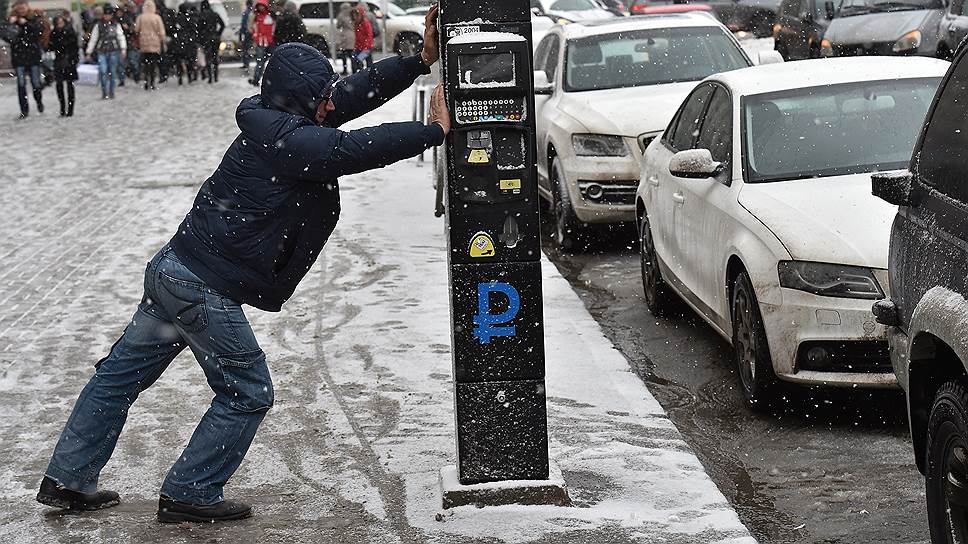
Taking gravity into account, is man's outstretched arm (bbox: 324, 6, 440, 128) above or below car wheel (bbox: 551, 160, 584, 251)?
above

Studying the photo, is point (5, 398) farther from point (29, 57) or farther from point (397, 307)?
point (29, 57)

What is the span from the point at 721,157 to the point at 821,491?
2.45 meters

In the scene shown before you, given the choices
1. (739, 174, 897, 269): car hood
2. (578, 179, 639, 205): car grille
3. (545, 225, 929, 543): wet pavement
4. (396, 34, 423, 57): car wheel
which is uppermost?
(739, 174, 897, 269): car hood

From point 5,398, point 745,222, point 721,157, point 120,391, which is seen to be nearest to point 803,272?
point 745,222

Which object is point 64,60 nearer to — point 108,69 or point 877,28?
point 108,69

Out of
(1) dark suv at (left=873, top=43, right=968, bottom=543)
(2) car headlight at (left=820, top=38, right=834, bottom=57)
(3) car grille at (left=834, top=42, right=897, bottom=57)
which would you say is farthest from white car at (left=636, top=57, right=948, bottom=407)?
(2) car headlight at (left=820, top=38, right=834, bottom=57)

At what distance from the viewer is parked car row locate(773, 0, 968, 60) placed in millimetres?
17422

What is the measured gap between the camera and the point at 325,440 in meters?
6.07

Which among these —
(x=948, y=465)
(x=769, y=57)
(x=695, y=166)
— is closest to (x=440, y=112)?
(x=948, y=465)

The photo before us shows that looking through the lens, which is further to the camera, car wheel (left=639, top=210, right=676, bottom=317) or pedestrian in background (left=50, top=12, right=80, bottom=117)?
pedestrian in background (left=50, top=12, right=80, bottom=117)

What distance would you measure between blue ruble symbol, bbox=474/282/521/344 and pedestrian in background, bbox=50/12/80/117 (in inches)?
799

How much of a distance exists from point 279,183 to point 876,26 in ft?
51.2

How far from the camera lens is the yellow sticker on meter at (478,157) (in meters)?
4.81

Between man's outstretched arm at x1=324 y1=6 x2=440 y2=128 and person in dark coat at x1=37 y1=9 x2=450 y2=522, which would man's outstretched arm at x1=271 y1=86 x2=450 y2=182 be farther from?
man's outstretched arm at x1=324 y1=6 x2=440 y2=128
